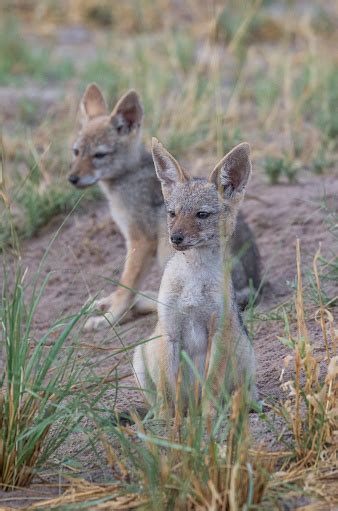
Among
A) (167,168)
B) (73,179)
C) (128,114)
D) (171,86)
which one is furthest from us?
(171,86)

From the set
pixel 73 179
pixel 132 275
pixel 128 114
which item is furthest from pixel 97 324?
pixel 128 114

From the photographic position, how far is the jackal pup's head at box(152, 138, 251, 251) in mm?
4543

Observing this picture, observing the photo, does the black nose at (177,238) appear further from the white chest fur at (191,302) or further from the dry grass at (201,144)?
the dry grass at (201,144)

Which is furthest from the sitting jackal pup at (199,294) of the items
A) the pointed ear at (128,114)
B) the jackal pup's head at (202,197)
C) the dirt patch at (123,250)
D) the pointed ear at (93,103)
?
the pointed ear at (93,103)

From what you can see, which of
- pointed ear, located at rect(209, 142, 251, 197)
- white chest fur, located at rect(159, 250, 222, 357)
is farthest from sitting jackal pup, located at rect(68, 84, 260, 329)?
white chest fur, located at rect(159, 250, 222, 357)

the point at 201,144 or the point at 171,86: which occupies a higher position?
the point at 171,86

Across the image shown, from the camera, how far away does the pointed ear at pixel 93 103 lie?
7496 millimetres

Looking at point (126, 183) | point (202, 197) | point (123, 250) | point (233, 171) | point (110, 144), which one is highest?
point (233, 171)

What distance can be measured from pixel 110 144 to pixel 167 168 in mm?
2346

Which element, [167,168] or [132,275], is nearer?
[167,168]

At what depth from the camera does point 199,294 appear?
175 inches

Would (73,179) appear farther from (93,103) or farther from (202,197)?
(202,197)

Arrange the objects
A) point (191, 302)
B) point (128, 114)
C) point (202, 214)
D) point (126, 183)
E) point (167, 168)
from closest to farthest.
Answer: point (191, 302)
point (202, 214)
point (167, 168)
point (126, 183)
point (128, 114)

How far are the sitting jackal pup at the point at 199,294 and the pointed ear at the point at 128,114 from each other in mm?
2446
